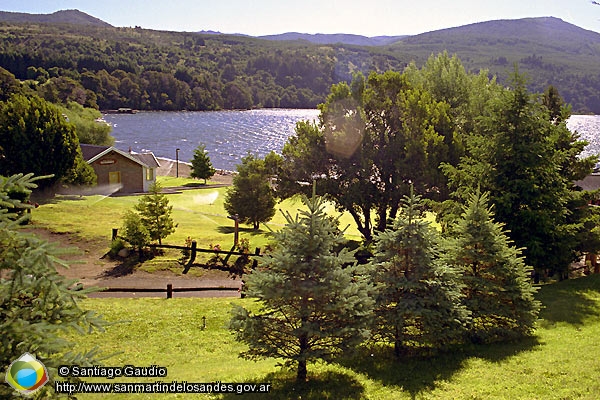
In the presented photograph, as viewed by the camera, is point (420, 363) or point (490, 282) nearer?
point (420, 363)

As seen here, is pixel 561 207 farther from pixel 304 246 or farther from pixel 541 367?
pixel 304 246

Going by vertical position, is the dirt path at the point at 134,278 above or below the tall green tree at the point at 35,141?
below

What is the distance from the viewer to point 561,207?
Result: 2058 centimetres

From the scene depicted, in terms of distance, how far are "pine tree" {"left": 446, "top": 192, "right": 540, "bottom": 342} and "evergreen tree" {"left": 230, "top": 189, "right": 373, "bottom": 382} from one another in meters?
4.45

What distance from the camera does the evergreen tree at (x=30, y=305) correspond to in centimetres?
646

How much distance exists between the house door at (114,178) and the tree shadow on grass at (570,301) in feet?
136

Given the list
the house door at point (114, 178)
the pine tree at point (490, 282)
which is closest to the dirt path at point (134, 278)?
the pine tree at point (490, 282)

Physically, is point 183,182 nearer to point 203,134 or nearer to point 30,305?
point 30,305

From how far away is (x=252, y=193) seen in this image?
1374 inches

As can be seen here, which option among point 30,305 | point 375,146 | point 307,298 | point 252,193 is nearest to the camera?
point 30,305

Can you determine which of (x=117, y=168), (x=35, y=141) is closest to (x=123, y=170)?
(x=117, y=168)

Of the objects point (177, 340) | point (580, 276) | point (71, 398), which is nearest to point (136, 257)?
point (177, 340)

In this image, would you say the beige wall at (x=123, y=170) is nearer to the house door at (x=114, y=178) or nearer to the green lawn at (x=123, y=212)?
the house door at (x=114, y=178)

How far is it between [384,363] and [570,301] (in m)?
10.3
